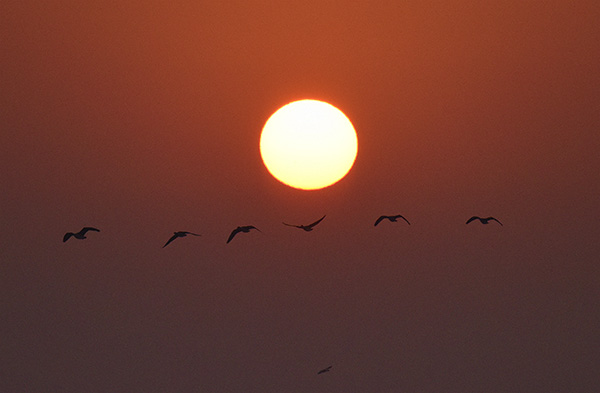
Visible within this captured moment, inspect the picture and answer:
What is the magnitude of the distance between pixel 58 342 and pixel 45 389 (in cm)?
214

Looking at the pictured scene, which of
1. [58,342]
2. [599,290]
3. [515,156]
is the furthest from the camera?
[58,342]

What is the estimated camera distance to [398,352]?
33.6 metres

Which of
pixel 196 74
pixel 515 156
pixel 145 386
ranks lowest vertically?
pixel 145 386

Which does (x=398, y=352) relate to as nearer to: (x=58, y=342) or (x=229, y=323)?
(x=229, y=323)

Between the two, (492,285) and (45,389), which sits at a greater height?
(492,285)

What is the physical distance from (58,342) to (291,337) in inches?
423

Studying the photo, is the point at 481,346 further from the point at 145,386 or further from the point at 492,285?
the point at 145,386

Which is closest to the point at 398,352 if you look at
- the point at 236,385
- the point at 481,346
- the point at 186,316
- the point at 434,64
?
the point at 481,346

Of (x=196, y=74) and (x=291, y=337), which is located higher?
(x=196, y=74)

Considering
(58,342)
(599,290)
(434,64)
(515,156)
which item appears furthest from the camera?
(58,342)

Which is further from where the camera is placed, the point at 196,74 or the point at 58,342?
the point at 58,342

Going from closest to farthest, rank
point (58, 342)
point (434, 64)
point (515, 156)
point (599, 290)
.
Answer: point (434, 64) < point (515, 156) < point (599, 290) < point (58, 342)

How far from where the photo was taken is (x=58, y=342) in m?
33.4

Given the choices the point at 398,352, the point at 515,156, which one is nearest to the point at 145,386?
the point at 398,352
